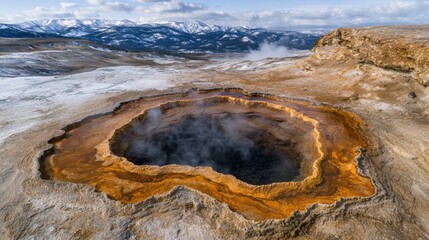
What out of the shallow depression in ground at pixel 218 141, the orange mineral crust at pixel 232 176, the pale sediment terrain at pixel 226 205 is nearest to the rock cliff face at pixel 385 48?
the pale sediment terrain at pixel 226 205

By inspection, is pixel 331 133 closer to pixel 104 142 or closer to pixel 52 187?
pixel 104 142

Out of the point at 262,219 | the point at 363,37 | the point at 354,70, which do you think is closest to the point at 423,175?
the point at 262,219

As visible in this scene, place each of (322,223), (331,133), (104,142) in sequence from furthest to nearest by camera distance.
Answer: (331,133) < (104,142) < (322,223)

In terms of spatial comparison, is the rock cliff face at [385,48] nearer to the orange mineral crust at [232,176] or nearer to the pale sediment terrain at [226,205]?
the pale sediment terrain at [226,205]

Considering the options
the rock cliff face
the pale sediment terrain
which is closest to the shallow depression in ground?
the pale sediment terrain

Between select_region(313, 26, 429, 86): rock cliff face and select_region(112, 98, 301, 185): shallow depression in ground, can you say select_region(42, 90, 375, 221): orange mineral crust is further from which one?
select_region(313, 26, 429, 86): rock cliff face

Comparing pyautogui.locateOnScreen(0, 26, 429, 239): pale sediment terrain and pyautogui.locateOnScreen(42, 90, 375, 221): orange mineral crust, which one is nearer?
pyautogui.locateOnScreen(0, 26, 429, 239): pale sediment terrain

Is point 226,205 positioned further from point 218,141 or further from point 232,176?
point 218,141
